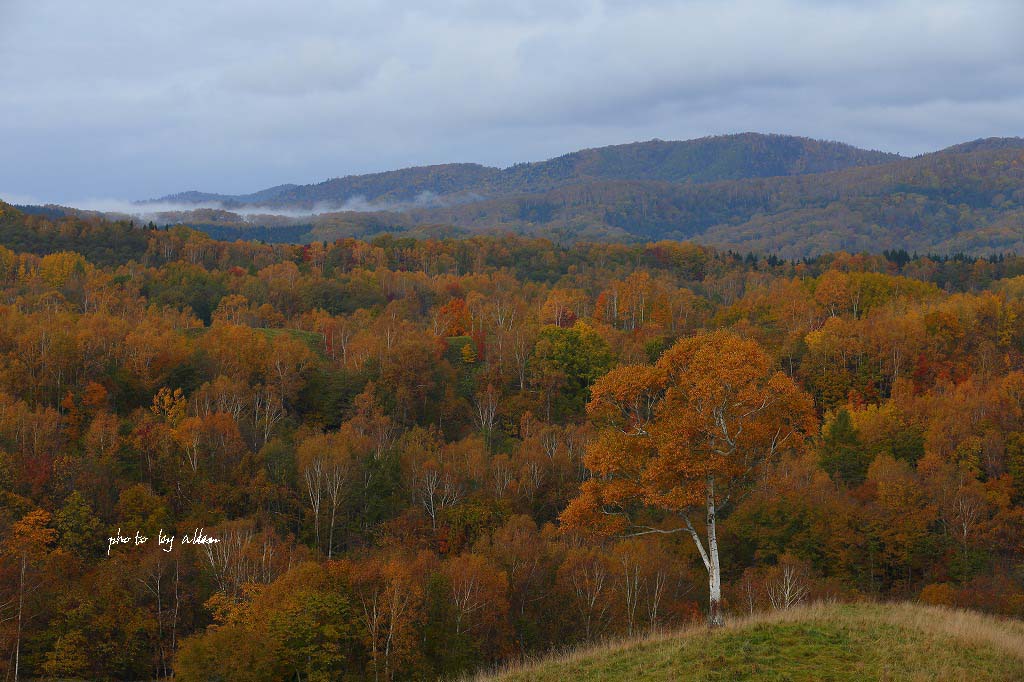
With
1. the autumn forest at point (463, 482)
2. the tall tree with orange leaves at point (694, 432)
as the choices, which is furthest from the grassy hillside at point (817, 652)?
the tall tree with orange leaves at point (694, 432)

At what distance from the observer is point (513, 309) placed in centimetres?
13725

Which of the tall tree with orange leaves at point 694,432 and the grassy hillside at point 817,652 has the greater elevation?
the tall tree with orange leaves at point 694,432

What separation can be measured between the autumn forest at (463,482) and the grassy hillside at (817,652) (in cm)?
358

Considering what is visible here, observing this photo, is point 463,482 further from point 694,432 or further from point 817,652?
point 817,652

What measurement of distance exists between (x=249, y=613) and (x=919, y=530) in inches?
1771

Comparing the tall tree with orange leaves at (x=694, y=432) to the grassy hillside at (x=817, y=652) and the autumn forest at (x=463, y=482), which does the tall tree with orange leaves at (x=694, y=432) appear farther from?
the grassy hillside at (x=817, y=652)

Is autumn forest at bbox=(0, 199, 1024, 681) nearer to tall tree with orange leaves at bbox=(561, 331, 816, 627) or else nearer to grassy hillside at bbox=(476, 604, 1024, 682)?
tall tree with orange leaves at bbox=(561, 331, 816, 627)

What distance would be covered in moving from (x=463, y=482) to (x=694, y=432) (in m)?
44.7

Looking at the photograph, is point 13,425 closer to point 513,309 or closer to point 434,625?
point 434,625

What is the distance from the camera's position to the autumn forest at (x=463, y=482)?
31.0 m

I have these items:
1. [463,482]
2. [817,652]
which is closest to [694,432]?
[817,652]

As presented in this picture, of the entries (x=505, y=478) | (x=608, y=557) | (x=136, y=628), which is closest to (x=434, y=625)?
(x=608, y=557)

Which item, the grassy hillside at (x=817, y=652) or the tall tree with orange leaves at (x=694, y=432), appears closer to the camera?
the grassy hillside at (x=817, y=652)

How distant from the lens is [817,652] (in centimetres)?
1956
